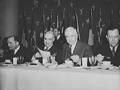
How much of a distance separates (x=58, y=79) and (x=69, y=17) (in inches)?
103

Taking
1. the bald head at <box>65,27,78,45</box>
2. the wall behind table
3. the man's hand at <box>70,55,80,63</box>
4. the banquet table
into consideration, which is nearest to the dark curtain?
the wall behind table

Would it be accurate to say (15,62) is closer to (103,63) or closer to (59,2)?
(103,63)

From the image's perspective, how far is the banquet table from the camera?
1248 mm

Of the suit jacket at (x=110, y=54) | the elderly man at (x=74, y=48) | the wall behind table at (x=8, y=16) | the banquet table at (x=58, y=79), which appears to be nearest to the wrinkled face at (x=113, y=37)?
the suit jacket at (x=110, y=54)

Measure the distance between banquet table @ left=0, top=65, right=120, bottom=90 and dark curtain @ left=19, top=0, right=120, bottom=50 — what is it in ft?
7.52

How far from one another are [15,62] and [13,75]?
1.22ft

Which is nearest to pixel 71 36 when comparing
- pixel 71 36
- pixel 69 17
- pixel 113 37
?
pixel 71 36

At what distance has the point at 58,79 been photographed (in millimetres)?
1355

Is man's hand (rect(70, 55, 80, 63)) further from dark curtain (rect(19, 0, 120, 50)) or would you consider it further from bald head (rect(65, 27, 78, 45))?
dark curtain (rect(19, 0, 120, 50))

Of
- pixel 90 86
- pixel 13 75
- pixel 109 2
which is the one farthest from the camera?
pixel 109 2

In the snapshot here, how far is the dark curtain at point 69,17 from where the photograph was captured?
3500 millimetres

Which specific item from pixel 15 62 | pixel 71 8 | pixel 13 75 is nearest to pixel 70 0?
pixel 71 8

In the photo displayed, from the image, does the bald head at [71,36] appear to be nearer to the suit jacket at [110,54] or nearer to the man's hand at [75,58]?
the suit jacket at [110,54]

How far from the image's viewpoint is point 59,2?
3.92 meters
